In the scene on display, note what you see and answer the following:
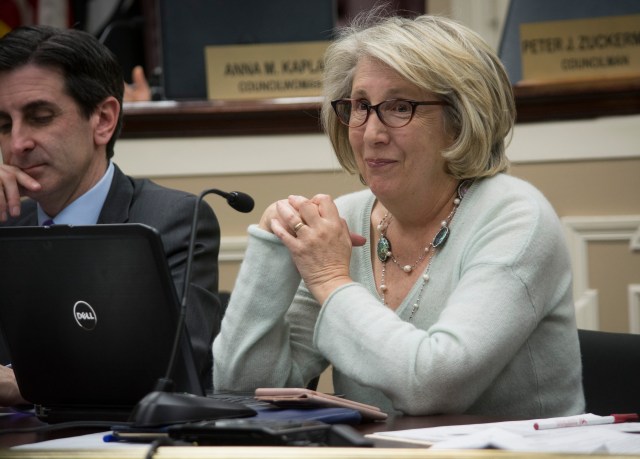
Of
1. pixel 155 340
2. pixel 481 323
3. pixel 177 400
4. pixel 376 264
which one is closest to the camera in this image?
pixel 177 400

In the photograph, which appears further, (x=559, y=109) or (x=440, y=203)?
(x=559, y=109)

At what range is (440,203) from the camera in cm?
207

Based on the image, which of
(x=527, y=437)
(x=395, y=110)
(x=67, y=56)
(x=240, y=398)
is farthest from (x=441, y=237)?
(x=67, y=56)

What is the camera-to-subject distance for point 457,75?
1976 mm

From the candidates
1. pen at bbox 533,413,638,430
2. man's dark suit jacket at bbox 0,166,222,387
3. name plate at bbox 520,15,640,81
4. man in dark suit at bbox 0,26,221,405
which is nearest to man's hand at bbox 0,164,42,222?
man in dark suit at bbox 0,26,221,405

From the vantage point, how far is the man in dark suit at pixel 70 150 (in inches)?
89.6

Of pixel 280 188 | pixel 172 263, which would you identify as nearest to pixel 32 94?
pixel 172 263

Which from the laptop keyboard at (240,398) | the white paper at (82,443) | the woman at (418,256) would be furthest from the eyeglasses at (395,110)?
the white paper at (82,443)

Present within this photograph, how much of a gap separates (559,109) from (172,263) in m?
1.47

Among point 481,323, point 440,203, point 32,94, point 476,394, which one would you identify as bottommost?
point 476,394

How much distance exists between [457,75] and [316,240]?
16.0 inches

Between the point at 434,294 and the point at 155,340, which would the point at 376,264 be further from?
the point at 155,340

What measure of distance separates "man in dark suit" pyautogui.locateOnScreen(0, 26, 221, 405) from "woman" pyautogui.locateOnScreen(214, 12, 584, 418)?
28 centimetres

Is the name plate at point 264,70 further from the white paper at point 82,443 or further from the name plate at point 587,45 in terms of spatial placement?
the white paper at point 82,443
